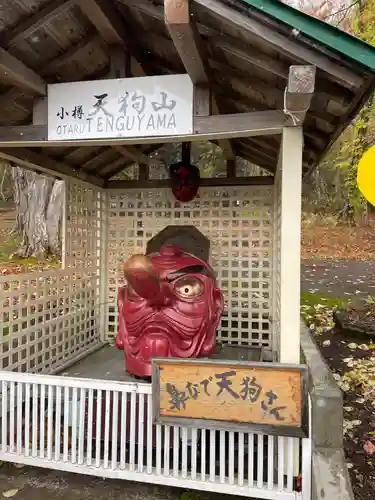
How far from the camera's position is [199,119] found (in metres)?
2.94

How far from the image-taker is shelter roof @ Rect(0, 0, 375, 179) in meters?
2.29

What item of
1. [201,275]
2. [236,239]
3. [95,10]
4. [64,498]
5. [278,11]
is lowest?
[64,498]

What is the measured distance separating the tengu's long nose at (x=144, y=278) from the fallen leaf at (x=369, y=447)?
7.63 ft

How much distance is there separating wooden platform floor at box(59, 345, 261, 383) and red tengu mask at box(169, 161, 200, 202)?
6.64 ft

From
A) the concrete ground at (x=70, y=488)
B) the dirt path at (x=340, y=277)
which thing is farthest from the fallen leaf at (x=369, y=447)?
the dirt path at (x=340, y=277)

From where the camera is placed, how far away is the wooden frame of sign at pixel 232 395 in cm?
249

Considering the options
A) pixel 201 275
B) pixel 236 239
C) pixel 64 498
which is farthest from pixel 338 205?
pixel 64 498

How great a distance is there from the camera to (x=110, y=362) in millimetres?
4773

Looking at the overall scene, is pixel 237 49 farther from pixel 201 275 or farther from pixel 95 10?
pixel 201 275

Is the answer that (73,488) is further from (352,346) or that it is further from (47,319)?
(352,346)

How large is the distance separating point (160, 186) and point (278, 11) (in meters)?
3.41

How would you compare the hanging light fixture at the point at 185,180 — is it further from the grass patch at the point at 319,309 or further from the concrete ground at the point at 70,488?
the concrete ground at the point at 70,488

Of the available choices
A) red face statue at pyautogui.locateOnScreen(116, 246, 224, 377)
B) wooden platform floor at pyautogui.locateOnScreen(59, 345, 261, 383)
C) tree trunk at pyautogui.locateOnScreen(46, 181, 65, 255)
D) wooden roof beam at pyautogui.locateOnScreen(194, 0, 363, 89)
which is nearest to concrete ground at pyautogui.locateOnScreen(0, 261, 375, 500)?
red face statue at pyautogui.locateOnScreen(116, 246, 224, 377)

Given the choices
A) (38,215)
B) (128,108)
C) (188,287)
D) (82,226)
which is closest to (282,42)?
(128,108)
